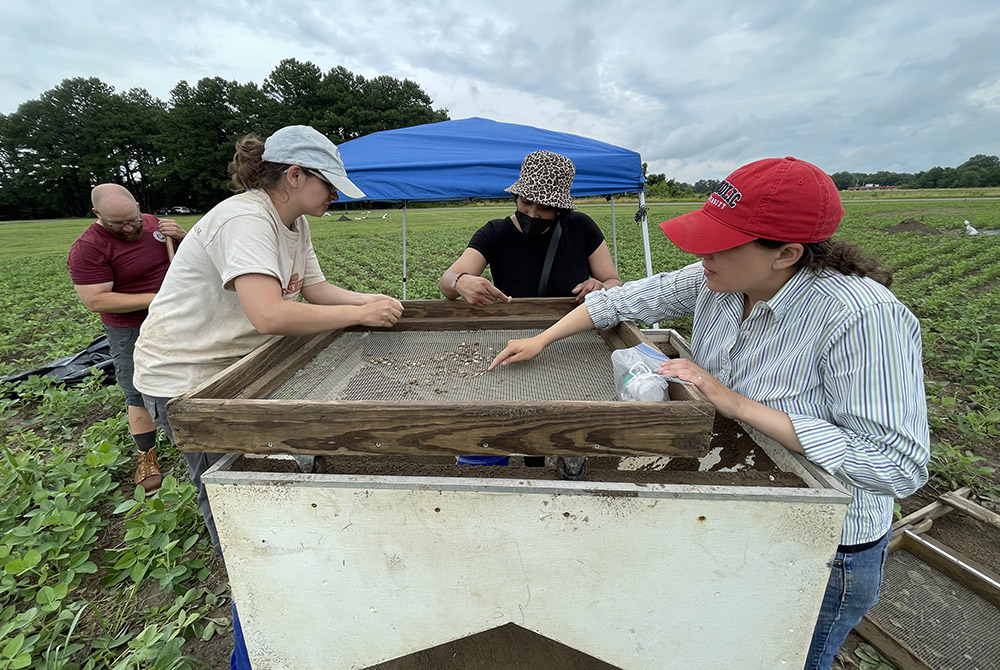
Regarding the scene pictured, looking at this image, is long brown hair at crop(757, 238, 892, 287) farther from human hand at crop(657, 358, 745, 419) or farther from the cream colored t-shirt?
the cream colored t-shirt

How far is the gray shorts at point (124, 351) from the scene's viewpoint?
291 cm

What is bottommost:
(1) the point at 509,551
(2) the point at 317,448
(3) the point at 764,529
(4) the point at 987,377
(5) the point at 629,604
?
(4) the point at 987,377

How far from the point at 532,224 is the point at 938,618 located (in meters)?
2.39

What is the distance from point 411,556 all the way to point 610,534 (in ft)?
1.54

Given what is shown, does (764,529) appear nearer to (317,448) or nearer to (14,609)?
(317,448)

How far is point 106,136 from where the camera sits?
47625 mm

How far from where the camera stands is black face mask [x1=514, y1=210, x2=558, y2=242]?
8.54ft

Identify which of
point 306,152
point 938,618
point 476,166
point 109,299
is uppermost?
→ point 476,166

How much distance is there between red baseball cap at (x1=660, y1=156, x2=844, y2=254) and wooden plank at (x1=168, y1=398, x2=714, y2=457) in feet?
1.24

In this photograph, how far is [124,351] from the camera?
3.02m

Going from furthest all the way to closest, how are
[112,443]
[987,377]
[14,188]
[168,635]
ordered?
[14,188], [987,377], [112,443], [168,635]

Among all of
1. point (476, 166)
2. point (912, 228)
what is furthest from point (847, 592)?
point (912, 228)

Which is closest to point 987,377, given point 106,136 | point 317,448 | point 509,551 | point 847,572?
point 847,572

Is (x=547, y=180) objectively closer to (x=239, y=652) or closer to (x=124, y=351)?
(x=239, y=652)
